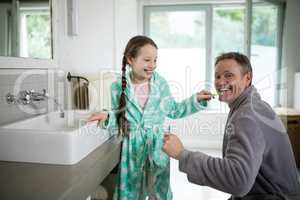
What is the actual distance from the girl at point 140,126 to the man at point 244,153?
366mm

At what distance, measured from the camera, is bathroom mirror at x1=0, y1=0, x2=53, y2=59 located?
146cm

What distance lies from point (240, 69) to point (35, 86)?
1185 millimetres

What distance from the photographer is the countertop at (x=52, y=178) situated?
0.88 m


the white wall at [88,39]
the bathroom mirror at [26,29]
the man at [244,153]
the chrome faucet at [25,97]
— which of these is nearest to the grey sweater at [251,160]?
the man at [244,153]

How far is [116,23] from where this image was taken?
9.43 feet

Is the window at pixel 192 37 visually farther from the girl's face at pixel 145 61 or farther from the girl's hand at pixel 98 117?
the girl's hand at pixel 98 117

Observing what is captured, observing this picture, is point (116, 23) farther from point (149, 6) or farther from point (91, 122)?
point (91, 122)

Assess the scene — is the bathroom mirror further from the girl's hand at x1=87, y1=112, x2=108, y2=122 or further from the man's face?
the man's face

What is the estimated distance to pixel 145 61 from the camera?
1419mm

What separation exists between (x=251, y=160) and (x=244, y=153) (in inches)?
1.2

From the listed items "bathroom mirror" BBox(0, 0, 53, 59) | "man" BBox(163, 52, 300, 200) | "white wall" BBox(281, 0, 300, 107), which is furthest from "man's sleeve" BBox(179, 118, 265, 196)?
"white wall" BBox(281, 0, 300, 107)

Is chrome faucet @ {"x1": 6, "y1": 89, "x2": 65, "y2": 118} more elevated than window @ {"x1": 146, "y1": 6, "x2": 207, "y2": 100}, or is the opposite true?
window @ {"x1": 146, "y1": 6, "x2": 207, "y2": 100}

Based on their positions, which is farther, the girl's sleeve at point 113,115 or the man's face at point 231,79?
the girl's sleeve at point 113,115

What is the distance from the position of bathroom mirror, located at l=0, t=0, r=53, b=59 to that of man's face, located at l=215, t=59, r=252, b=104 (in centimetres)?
106
